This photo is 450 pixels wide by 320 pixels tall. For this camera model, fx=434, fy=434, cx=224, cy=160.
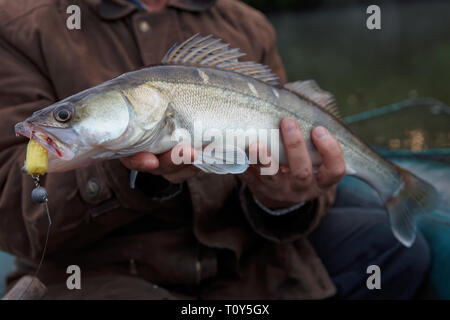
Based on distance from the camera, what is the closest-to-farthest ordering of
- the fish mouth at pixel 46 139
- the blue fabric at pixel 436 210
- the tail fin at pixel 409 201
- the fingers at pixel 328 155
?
the fish mouth at pixel 46 139, the fingers at pixel 328 155, the tail fin at pixel 409 201, the blue fabric at pixel 436 210

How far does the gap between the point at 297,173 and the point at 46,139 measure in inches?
34.6

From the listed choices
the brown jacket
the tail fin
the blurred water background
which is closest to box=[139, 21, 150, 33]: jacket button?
the brown jacket

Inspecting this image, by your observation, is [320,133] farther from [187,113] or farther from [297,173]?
[187,113]

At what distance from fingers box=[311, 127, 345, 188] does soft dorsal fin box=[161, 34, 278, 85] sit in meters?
0.27

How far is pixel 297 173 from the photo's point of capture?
5.32 ft

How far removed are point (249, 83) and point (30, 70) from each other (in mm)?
955

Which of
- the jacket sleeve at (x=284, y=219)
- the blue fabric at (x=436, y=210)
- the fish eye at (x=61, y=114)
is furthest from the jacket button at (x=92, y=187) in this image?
the blue fabric at (x=436, y=210)

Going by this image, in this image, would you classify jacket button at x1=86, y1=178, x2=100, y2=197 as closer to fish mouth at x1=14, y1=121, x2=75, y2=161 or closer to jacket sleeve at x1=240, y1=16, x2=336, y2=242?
fish mouth at x1=14, y1=121, x2=75, y2=161

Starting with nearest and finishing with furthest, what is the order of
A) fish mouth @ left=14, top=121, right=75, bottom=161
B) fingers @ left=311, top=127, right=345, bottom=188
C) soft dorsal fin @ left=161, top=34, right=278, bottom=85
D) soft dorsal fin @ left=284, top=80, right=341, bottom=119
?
fish mouth @ left=14, top=121, right=75, bottom=161, soft dorsal fin @ left=161, top=34, right=278, bottom=85, fingers @ left=311, top=127, right=345, bottom=188, soft dorsal fin @ left=284, top=80, right=341, bottom=119

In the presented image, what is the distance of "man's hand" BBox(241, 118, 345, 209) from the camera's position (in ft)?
5.11

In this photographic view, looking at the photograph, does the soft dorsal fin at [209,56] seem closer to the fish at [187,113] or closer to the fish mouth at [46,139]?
the fish at [187,113]

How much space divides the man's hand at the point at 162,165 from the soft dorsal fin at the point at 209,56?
325mm

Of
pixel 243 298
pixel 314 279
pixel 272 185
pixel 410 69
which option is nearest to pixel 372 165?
pixel 272 185

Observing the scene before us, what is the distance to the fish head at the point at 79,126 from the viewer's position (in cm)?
120
